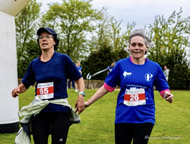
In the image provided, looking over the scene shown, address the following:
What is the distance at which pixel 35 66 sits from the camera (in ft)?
13.4

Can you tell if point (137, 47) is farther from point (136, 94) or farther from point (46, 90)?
point (46, 90)

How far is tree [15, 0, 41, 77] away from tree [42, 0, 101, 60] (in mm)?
2822

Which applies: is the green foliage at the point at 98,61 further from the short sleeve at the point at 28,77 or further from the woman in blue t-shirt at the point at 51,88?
the woman in blue t-shirt at the point at 51,88

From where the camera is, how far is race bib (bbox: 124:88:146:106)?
351 cm

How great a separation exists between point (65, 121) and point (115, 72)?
0.81 m

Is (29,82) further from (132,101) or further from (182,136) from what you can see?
(182,136)

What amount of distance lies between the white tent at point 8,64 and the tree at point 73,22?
37.5 meters

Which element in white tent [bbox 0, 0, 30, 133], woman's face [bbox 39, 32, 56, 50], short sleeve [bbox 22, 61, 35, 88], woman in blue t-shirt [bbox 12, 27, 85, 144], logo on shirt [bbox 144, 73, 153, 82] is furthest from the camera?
white tent [bbox 0, 0, 30, 133]

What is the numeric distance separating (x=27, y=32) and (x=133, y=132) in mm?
41019

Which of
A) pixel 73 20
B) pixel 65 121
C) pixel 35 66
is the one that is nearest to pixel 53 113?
pixel 65 121

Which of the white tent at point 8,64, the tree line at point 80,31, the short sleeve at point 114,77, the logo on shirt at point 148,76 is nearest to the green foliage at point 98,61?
the tree line at point 80,31

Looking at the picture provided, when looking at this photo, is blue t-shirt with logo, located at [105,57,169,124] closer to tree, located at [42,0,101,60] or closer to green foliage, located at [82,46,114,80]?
green foliage, located at [82,46,114,80]

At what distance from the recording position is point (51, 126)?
3885 millimetres

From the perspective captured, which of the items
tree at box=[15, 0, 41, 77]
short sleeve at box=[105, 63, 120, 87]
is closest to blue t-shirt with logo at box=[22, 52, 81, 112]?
short sleeve at box=[105, 63, 120, 87]
